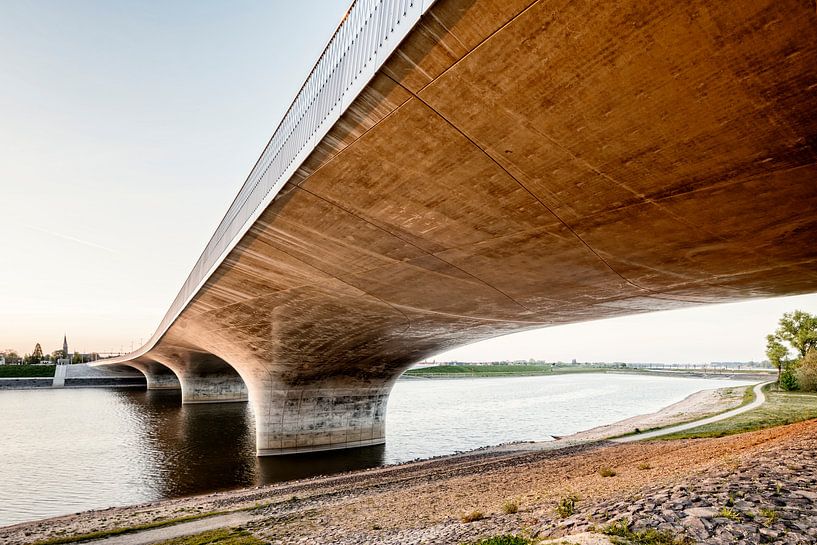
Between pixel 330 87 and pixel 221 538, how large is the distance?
28.0 ft

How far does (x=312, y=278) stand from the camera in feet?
37.6

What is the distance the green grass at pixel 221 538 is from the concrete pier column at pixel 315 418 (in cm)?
1177

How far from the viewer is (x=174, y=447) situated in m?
22.8

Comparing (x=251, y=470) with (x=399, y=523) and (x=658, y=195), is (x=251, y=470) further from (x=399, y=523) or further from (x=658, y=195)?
(x=658, y=195)

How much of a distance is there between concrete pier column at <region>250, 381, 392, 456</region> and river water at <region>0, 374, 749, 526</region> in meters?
0.84

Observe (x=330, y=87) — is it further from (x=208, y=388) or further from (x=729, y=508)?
(x=208, y=388)

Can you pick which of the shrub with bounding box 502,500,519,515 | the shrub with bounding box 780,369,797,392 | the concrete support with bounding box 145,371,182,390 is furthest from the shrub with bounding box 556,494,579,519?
the concrete support with bounding box 145,371,182,390

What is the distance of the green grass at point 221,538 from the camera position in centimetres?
820

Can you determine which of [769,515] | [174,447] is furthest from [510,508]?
[174,447]

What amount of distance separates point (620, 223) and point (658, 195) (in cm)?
95

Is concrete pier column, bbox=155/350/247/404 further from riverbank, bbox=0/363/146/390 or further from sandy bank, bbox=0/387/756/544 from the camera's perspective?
riverbank, bbox=0/363/146/390

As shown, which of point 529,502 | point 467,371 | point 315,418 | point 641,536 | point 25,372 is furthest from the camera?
point 467,371

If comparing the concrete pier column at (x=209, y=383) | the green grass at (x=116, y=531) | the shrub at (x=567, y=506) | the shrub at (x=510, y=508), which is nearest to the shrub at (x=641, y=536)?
the shrub at (x=567, y=506)

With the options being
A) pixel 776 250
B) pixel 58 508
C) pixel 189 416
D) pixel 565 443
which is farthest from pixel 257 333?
pixel 189 416
